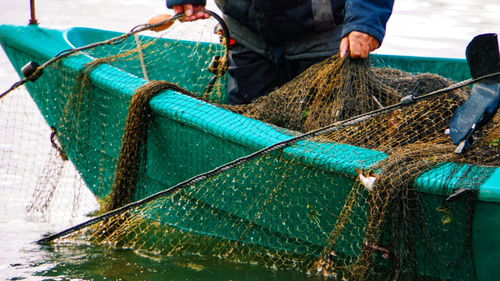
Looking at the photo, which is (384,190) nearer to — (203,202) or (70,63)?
(203,202)

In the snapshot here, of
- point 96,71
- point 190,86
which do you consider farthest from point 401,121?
point 190,86

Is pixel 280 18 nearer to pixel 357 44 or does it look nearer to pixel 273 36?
pixel 273 36

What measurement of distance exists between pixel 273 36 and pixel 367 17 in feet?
2.47

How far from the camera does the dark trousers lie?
5.25 meters

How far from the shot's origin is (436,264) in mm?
3797

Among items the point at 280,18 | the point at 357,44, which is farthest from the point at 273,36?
the point at 357,44

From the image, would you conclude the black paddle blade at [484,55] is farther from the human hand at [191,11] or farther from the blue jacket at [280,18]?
the human hand at [191,11]

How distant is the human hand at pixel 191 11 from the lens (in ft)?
17.0

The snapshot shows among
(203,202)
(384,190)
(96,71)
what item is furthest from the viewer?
(96,71)

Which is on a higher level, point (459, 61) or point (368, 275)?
point (459, 61)

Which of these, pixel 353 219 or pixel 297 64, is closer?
pixel 353 219

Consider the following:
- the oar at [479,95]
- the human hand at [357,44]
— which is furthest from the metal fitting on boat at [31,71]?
the oar at [479,95]

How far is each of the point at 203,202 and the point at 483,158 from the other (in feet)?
4.82

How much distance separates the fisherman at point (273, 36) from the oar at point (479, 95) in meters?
0.90
